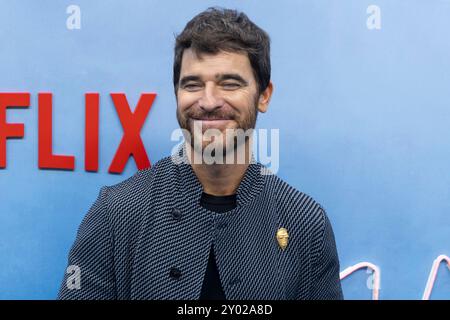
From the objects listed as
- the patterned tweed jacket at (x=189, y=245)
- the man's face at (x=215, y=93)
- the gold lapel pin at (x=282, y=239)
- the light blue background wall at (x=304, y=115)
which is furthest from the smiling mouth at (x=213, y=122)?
the light blue background wall at (x=304, y=115)

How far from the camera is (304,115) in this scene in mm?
1543

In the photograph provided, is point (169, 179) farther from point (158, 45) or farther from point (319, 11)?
point (319, 11)

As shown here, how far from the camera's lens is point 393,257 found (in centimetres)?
156

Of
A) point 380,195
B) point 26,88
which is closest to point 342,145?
point 380,195

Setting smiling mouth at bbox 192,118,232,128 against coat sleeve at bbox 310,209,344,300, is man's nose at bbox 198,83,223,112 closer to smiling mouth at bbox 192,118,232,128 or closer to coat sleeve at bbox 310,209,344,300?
smiling mouth at bbox 192,118,232,128

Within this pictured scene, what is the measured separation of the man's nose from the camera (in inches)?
45.6

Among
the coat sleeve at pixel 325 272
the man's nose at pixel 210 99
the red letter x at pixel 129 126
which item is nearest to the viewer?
the man's nose at pixel 210 99

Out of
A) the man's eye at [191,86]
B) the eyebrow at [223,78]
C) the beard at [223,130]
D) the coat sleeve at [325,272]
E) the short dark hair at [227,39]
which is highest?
the short dark hair at [227,39]

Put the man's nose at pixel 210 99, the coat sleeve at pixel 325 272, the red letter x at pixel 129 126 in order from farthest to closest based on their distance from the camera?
the red letter x at pixel 129 126, the coat sleeve at pixel 325 272, the man's nose at pixel 210 99

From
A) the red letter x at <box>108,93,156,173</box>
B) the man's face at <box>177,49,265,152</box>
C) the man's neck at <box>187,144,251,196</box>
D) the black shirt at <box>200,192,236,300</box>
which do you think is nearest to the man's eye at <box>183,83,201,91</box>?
the man's face at <box>177,49,265,152</box>

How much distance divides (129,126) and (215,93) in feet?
1.37

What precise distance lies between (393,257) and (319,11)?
70cm

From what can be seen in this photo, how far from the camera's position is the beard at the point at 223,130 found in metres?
1.17

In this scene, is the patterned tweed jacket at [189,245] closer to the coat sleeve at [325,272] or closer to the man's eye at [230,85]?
the coat sleeve at [325,272]
